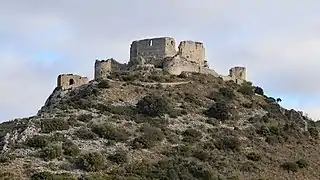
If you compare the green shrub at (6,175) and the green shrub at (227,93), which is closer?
the green shrub at (6,175)

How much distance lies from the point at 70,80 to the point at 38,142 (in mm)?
17457

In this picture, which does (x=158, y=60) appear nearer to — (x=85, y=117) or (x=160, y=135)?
(x=85, y=117)

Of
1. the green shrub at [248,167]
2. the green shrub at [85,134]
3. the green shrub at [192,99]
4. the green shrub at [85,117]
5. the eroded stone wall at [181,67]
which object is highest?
the eroded stone wall at [181,67]

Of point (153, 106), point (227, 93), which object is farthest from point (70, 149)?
point (227, 93)

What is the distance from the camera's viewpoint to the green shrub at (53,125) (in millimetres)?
50103

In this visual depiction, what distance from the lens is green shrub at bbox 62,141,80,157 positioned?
4659 centimetres

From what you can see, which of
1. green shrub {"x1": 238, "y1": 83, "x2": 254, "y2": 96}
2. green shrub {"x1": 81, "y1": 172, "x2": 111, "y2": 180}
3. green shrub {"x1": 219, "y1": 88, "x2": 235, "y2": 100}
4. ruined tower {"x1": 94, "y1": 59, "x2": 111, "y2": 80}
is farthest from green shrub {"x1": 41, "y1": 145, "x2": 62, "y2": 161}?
green shrub {"x1": 238, "y1": 83, "x2": 254, "y2": 96}

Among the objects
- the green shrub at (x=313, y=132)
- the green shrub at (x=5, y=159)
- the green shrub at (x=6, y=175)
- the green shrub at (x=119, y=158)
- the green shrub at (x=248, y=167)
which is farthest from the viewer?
the green shrub at (x=313, y=132)

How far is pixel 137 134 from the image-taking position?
51250mm

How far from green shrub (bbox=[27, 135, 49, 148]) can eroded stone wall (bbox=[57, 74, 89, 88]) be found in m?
15.7

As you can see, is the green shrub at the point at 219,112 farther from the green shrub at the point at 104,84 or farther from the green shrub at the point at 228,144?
the green shrub at the point at 104,84

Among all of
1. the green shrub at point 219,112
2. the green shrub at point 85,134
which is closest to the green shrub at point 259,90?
the green shrub at point 219,112

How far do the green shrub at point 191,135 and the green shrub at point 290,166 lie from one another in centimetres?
590

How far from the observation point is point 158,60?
64688 millimetres
